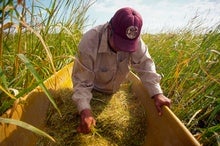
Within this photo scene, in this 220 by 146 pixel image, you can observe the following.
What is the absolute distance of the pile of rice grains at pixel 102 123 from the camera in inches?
90.7

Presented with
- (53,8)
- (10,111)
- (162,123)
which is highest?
(53,8)

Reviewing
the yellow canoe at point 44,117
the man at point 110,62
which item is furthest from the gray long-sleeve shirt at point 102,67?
the yellow canoe at point 44,117

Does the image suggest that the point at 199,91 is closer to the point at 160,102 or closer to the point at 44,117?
A: the point at 160,102

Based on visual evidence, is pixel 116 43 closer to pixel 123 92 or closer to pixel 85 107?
pixel 85 107

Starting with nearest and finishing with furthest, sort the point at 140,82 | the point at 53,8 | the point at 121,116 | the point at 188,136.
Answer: the point at 188,136 → the point at 53,8 → the point at 121,116 → the point at 140,82

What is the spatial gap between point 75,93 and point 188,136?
3.05ft

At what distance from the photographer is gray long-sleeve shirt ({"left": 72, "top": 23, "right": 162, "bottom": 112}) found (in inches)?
97.0

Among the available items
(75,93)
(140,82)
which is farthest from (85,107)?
(140,82)

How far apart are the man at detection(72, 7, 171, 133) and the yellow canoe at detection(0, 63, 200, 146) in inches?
5.3

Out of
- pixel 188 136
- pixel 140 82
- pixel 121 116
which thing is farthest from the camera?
pixel 140 82

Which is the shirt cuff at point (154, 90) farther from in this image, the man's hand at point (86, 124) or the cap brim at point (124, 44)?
the man's hand at point (86, 124)

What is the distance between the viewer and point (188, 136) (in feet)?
5.90

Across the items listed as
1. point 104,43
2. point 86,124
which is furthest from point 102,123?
point 104,43

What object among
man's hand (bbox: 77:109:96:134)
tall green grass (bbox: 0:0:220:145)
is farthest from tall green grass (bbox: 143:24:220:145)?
man's hand (bbox: 77:109:96:134)
